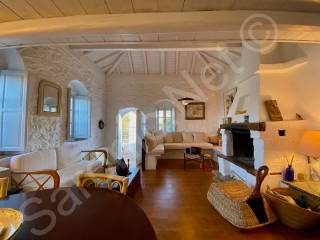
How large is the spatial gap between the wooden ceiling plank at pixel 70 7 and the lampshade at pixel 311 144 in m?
2.91

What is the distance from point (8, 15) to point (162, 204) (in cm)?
293

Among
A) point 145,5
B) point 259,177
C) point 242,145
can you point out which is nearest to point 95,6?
A: point 145,5

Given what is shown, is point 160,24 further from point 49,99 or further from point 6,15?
point 49,99

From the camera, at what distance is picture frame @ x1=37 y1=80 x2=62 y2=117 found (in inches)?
129

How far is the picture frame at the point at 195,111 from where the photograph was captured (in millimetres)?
6949

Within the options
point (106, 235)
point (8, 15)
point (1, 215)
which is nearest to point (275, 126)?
point (106, 235)

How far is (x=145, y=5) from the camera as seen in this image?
1.42 m

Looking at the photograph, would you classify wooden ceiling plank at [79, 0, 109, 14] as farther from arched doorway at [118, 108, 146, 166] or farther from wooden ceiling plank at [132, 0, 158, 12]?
arched doorway at [118, 108, 146, 166]

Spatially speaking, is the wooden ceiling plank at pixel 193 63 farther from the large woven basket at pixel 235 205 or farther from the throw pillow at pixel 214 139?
the large woven basket at pixel 235 205

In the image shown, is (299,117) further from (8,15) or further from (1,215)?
(8,15)

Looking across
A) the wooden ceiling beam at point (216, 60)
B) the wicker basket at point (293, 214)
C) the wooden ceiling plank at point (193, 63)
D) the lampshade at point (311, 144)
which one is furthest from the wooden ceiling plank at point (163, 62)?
the wicker basket at point (293, 214)

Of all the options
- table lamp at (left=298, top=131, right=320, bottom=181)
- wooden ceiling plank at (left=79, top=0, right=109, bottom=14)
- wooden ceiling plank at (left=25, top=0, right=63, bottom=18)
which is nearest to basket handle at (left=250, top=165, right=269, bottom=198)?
table lamp at (left=298, top=131, right=320, bottom=181)

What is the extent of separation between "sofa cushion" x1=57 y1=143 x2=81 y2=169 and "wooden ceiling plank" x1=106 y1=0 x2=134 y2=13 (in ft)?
9.70

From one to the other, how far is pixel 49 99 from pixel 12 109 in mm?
704
